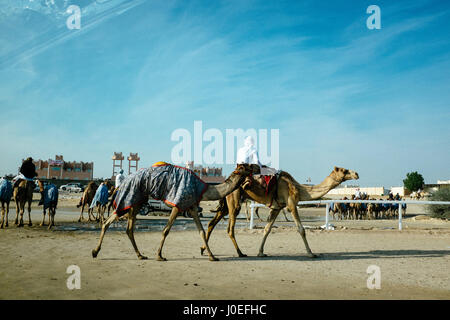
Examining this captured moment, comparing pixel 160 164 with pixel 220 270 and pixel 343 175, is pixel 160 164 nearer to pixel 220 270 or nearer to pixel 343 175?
pixel 220 270

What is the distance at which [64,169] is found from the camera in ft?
327

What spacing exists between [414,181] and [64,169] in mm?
108652

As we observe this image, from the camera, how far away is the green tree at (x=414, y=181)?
388 feet

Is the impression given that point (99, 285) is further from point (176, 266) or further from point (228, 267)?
point (228, 267)

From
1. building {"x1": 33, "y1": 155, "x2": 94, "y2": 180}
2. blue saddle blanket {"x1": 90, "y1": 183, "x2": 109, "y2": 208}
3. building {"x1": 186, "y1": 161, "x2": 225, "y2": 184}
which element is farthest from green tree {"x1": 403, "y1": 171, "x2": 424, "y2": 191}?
blue saddle blanket {"x1": 90, "y1": 183, "x2": 109, "y2": 208}

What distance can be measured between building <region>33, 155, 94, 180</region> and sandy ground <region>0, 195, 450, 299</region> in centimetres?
9353

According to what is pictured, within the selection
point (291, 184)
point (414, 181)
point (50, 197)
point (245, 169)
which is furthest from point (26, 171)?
point (414, 181)

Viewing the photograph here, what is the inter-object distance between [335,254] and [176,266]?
432 centimetres

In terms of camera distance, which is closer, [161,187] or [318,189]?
[161,187]

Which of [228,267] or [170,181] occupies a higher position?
[170,181]

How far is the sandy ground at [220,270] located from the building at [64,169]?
93.5 metres
